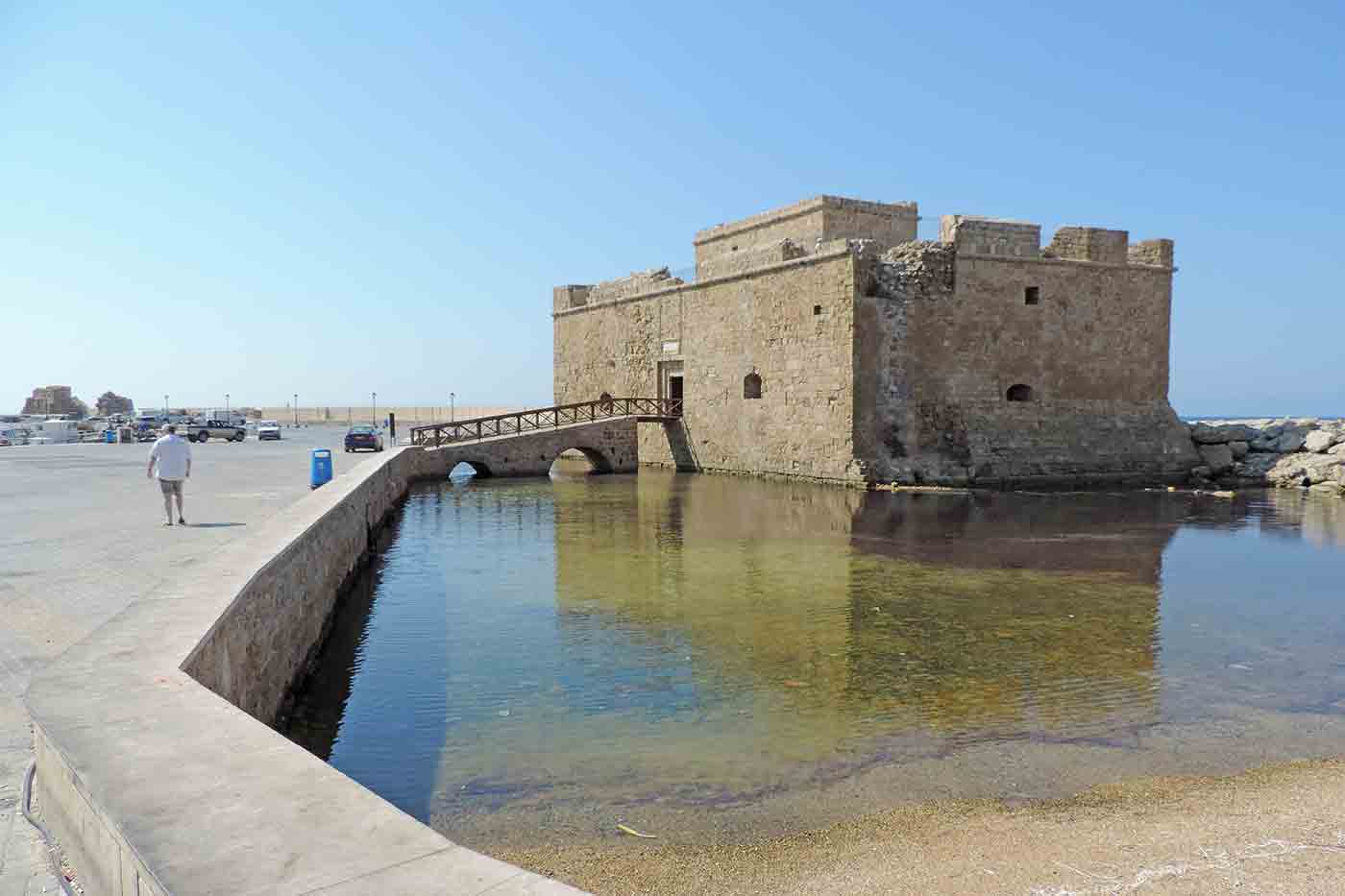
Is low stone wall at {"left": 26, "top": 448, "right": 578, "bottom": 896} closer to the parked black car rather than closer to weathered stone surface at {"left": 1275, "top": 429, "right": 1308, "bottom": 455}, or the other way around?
the parked black car

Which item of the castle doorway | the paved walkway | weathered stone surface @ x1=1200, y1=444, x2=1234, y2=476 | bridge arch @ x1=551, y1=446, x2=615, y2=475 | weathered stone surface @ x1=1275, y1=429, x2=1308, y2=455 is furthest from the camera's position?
the castle doorway

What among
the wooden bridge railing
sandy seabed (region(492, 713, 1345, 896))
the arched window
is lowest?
sandy seabed (region(492, 713, 1345, 896))

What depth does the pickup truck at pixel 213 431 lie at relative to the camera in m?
32.9

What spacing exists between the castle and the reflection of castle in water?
12.5 ft

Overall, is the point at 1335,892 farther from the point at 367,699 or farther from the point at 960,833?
the point at 367,699

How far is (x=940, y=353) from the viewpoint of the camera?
1961cm

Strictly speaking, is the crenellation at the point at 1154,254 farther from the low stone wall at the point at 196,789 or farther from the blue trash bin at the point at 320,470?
the low stone wall at the point at 196,789

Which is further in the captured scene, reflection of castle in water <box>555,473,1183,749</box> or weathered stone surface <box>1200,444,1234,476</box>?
weathered stone surface <box>1200,444,1234,476</box>

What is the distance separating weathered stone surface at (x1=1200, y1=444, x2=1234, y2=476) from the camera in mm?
21266

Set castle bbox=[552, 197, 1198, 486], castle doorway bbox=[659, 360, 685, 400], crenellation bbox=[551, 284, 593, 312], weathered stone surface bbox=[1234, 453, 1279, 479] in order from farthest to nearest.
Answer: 1. crenellation bbox=[551, 284, 593, 312]
2. castle doorway bbox=[659, 360, 685, 400]
3. weathered stone surface bbox=[1234, 453, 1279, 479]
4. castle bbox=[552, 197, 1198, 486]

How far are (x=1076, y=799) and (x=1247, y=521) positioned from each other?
12.4 metres

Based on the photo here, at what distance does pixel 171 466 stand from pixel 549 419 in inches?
639

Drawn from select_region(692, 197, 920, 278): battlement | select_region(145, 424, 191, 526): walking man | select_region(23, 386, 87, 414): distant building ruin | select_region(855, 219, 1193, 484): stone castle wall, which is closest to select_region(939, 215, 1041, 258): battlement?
select_region(855, 219, 1193, 484): stone castle wall

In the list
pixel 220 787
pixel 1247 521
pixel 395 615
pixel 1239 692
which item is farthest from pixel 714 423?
pixel 220 787
